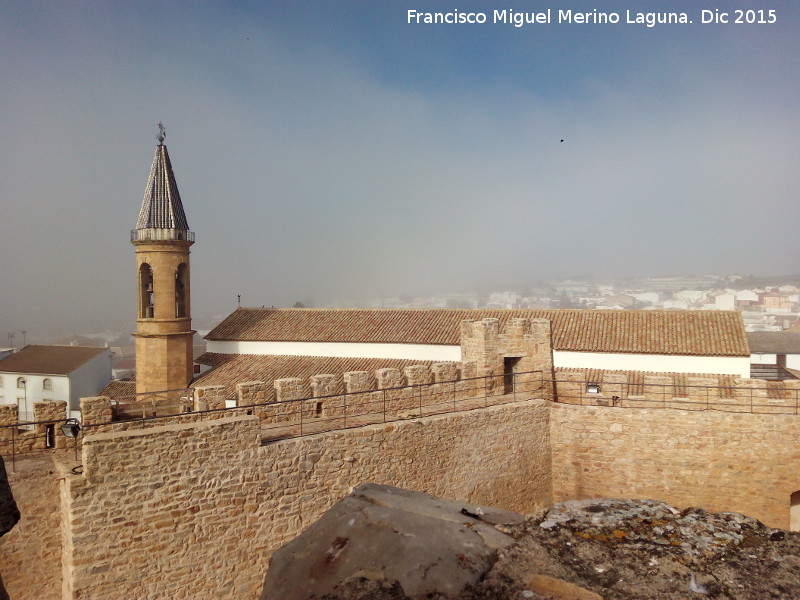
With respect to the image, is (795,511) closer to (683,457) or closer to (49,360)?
(683,457)

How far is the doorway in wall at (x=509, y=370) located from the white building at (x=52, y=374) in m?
27.4

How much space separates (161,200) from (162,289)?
10.6ft

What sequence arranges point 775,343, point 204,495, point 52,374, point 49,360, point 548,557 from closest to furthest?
point 548,557
point 204,495
point 52,374
point 49,360
point 775,343

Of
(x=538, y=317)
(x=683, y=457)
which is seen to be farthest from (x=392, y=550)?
(x=538, y=317)

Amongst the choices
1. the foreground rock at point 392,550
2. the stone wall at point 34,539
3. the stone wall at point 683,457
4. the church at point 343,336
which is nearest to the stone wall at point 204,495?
the stone wall at point 34,539

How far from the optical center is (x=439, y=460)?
352 inches

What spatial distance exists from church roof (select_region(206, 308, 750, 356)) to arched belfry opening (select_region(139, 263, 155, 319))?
3621mm

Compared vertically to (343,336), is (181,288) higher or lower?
higher

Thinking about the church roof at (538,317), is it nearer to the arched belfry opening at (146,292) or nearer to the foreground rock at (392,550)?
the arched belfry opening at (146,292)

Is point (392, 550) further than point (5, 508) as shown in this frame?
No

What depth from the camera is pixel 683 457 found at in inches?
393

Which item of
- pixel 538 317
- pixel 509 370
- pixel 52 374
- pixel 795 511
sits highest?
pixel 538 317

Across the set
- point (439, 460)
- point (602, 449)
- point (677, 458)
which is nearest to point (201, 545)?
point (439, 460)

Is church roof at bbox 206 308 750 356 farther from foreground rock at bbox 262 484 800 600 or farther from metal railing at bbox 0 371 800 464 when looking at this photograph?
foreground rock at bbox 262 484 800 600
